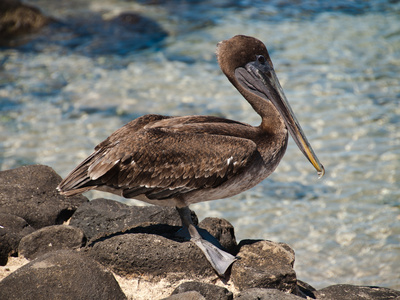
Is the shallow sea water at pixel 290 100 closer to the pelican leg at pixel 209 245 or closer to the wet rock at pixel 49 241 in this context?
the pelican leg at pixel 209 245

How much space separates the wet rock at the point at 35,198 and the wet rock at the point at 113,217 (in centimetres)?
26

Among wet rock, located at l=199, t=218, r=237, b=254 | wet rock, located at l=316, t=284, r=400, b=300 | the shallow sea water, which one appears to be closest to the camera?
wet rock, located at l=199, t=218, r=237, b=254

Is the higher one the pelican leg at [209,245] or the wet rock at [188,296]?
the wet rock at [188,296]

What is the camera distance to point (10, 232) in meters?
4.79

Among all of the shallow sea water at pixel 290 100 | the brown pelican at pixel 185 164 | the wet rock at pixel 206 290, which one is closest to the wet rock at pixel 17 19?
the shallow sea water at pixel 290 100

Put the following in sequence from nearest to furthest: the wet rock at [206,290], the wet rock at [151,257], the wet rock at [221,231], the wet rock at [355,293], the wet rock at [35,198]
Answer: the wet rock at [206,290] → the wet rock at [151,257] → the wet rock at [221,231] → the wet rock at [355,293] → the wet rock at [35,198]

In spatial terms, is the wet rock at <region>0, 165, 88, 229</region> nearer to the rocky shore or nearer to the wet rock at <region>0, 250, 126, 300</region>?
the rocky shore

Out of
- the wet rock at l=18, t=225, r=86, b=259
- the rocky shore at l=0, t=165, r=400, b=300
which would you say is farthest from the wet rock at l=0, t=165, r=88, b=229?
the wet rock at l=18, t=225, r=86, b=259

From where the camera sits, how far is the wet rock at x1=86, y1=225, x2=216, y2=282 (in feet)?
14.2

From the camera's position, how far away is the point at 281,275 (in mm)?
4410

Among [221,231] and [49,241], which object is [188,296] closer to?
[221,231]

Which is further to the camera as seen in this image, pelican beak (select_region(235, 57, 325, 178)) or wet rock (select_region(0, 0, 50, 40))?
wet rock (select_region(0, 0, 50, 40))

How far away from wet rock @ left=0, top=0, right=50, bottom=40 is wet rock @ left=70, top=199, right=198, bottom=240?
963cm

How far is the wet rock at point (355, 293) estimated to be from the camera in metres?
5.05
